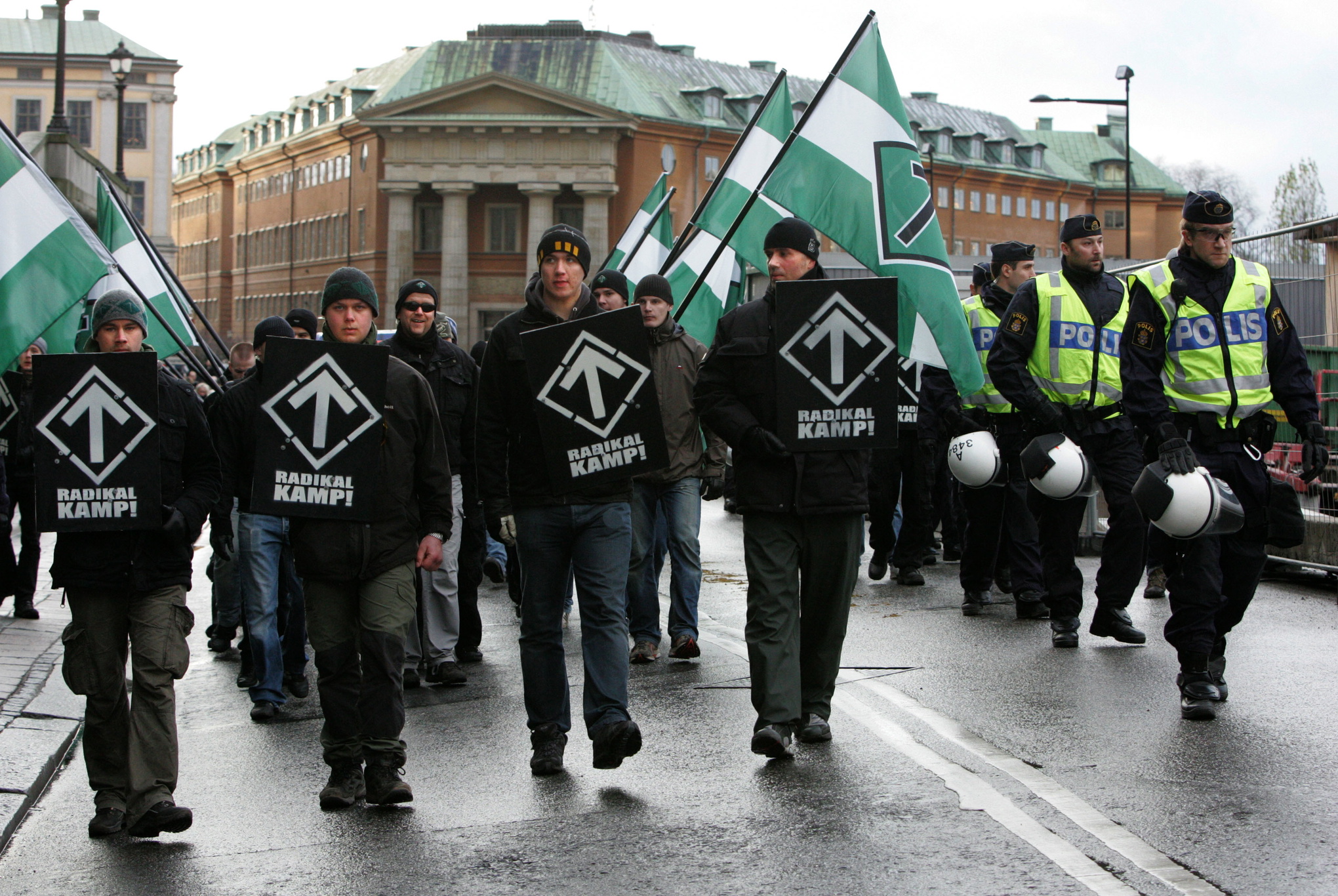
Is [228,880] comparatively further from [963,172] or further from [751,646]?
[963,172]

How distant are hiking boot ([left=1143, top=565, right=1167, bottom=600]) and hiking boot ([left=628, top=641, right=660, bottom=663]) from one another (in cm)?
364

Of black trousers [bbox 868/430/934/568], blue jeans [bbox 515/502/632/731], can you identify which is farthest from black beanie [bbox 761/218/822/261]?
black trousers [bbox 868/430/934/568]

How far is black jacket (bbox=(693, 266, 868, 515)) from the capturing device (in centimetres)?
654

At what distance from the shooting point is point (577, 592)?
644cm

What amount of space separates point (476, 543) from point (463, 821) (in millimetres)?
3585

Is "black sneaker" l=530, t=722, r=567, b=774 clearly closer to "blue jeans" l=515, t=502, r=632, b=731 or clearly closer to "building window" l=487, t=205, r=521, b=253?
"blue jeans" l=515, t=502, r=632, b=731

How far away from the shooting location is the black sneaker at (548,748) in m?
6.32

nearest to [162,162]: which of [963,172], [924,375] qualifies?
[963,172]

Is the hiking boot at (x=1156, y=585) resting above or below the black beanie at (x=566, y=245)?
below

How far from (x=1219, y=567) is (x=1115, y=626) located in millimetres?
1498

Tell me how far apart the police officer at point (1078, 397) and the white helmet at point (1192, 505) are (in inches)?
61.5

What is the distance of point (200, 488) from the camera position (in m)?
6.09

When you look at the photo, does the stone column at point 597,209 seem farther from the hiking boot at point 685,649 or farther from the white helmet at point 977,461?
the hiking boot at point 685,649

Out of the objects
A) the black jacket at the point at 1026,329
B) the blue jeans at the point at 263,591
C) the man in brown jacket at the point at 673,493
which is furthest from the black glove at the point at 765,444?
the black jacket at the point at 1026,329
